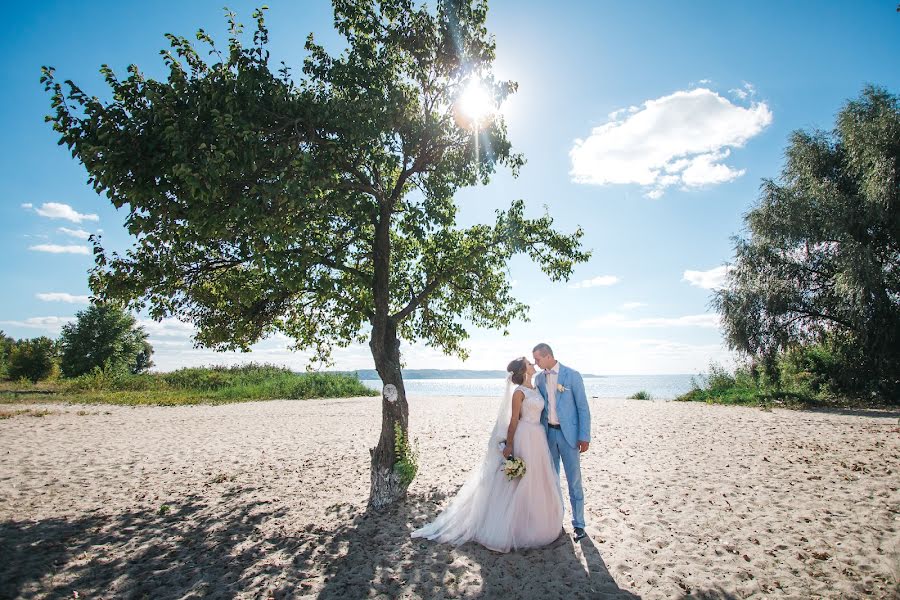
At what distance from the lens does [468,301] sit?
10328 millimetres

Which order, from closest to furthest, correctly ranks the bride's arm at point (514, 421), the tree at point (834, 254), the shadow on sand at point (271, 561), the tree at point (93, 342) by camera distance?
the shadow on sand at point (271, 561) < the bride's arm at point (514, 421) < the tree at point (834, 254) < the tree at point (93, 342)

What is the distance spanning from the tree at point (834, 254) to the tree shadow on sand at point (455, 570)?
2058cm

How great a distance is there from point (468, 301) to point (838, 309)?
63.9 feet

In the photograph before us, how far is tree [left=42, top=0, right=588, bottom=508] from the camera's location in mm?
6242

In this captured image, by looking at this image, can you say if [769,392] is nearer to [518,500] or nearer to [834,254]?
[834,254]

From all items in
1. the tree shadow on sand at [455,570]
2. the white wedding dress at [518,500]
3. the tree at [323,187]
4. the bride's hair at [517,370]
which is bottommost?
the tree shadow on sand at [455,570]

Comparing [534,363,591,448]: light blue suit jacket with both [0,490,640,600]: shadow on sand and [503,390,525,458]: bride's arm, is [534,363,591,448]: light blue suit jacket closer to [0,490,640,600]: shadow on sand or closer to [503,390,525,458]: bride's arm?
[503,390,525,458]: bride's arm

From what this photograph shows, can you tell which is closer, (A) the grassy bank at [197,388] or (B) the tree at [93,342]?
(A) the grassy bank at [197,388]

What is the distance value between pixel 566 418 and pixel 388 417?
11.3 ft

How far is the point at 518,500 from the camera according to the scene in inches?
249

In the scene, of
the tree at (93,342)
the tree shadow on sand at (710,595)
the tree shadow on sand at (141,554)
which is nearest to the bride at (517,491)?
the tree shadow on sand at (710,595)

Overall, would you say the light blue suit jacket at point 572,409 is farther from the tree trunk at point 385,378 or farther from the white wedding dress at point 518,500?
the tree trunk at point 385,378

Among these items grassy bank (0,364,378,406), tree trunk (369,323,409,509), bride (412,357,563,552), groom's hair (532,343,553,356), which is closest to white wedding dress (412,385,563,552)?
bride (412,357,563,552)

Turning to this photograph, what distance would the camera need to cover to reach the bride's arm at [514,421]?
6367mm
